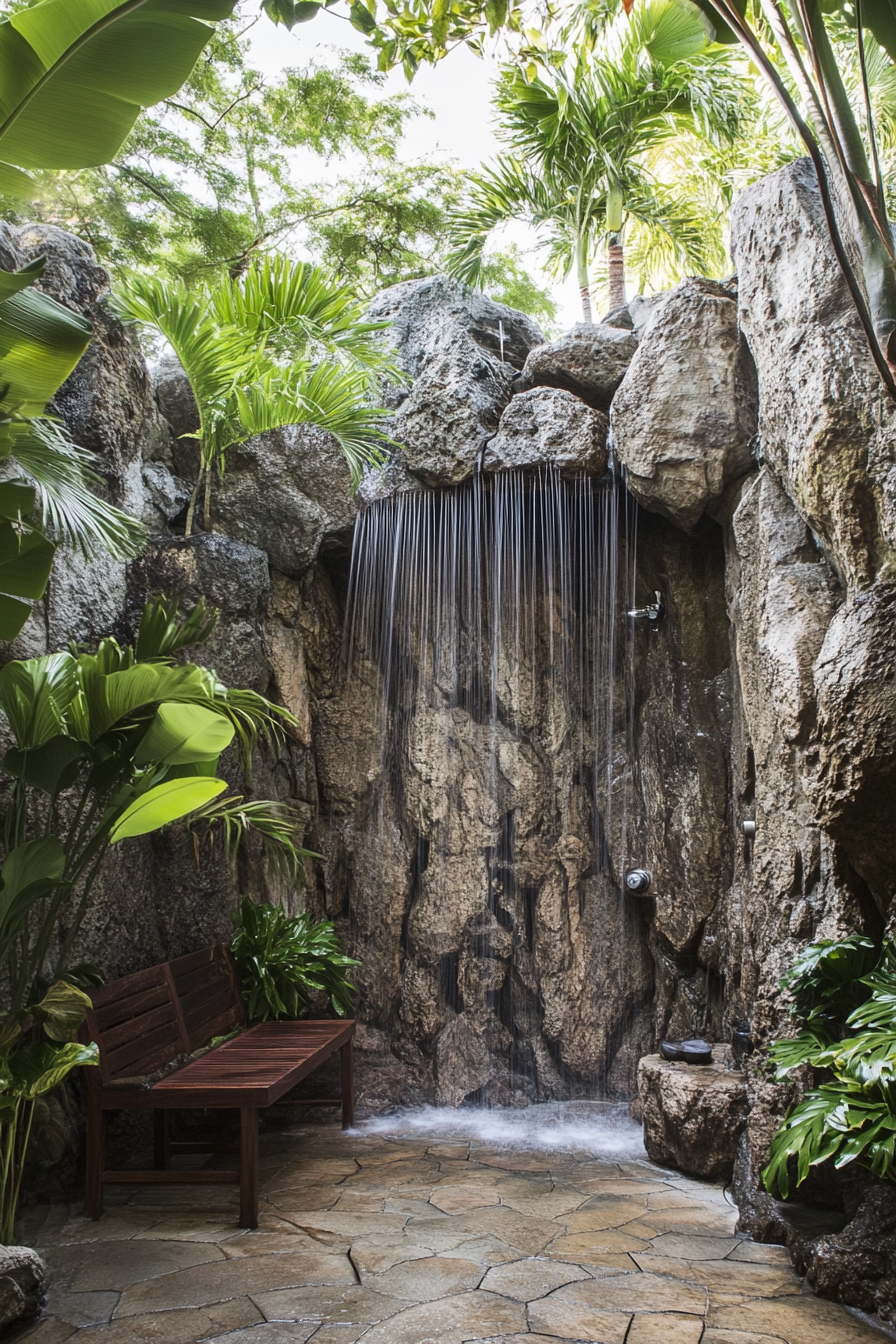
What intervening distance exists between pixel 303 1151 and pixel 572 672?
3907 millimetres

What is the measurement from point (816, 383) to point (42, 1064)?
4471 millimetres

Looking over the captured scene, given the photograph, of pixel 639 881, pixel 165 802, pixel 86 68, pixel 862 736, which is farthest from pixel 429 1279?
pixel 86 68

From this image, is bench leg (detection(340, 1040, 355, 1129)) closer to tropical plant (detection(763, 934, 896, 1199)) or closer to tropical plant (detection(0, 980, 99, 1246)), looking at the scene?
tropical plant (detection(0, 980, 99, 1246))

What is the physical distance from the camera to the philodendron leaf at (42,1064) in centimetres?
351

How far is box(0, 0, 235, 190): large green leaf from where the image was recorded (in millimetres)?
3367

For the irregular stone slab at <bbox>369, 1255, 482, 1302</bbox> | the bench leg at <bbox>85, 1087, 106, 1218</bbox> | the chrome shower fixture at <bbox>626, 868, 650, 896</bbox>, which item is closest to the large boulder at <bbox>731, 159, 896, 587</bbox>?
the chrome shower fixture at <bbox>626, 868, 650, 896</bbox>

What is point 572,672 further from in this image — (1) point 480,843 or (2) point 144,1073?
(2) point 144,1073

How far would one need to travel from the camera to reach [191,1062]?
502 cm

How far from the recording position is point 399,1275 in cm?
367

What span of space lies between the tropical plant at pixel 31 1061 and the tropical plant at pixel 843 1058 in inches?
110

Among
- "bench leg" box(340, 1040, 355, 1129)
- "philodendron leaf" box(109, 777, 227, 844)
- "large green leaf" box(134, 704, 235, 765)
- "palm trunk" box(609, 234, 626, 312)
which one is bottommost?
"bench leg" box(340, 1040, 355, 1129)

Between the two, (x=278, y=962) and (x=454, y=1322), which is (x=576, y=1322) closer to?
(x=454, y=1322)

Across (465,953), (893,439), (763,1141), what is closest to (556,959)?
(465,953)

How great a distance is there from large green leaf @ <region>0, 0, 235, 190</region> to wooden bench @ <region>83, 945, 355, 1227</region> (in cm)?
377
